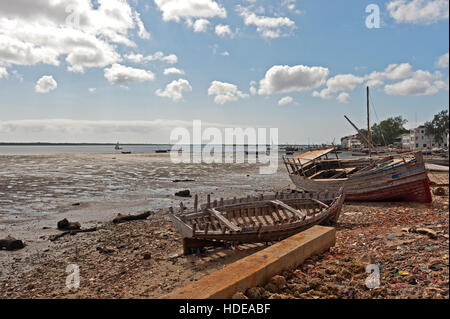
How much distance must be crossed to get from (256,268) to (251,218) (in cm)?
584

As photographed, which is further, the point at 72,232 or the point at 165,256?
the point at 72,232

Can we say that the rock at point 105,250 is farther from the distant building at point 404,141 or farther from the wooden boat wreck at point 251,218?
the distant building at point 404,141

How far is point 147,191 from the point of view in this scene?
24.3 m

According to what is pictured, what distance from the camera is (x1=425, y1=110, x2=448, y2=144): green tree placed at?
3420 inches

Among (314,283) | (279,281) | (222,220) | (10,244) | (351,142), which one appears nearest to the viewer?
(279,281)

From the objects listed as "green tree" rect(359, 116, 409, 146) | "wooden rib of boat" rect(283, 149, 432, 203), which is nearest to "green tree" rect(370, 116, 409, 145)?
"green tree" rect(359, 116, 409, 146)

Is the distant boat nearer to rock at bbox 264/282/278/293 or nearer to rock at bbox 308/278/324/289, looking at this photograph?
rock at bbox 308/278/324/289

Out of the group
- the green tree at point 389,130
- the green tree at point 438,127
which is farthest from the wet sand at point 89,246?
the green tree at point 389,130

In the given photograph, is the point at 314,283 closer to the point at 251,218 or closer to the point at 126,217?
the point at 251,218

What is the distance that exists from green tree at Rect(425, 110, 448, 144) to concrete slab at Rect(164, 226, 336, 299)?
101806 millimetres

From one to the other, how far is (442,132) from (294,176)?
3549 inches

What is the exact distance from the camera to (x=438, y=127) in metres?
88.3

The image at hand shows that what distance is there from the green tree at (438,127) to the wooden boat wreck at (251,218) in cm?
9656

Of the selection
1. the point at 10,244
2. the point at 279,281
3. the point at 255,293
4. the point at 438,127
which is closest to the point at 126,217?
the point at 10,244
